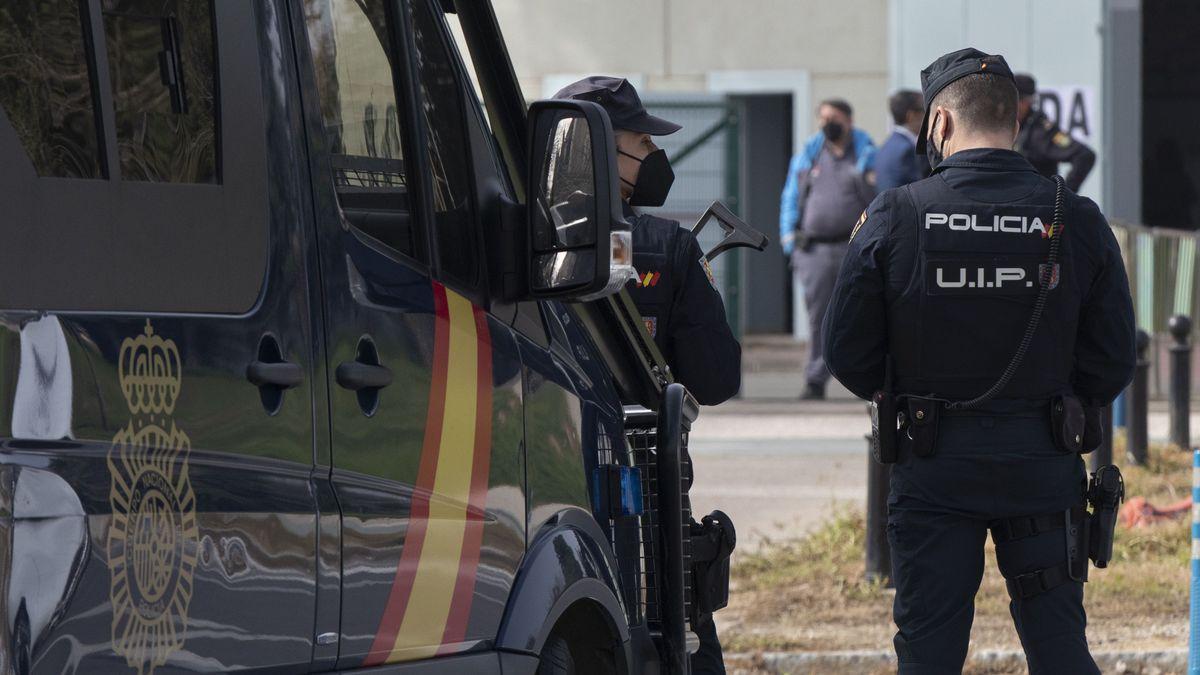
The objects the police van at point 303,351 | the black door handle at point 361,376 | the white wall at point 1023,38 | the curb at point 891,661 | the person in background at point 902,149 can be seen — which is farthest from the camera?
the white wall at point 1023,38

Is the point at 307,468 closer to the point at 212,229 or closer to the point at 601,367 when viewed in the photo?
the point at 212,229

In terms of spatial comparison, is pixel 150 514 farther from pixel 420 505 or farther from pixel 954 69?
pixel 954 69

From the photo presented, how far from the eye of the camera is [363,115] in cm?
292

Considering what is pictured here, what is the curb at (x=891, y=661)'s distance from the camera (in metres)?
5.93

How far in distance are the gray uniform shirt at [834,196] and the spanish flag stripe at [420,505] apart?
31.5ft

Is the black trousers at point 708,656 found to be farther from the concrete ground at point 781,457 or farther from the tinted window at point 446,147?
the concrete ground at point 781,457

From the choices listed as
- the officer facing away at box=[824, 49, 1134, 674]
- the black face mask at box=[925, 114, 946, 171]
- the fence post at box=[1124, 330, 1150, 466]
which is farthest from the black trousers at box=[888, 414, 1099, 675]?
the fence post at box=[1124, 330, 1150, 466]

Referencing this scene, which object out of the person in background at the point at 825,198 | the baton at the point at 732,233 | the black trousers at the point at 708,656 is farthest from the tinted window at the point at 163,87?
the person in background at the point at 825,198

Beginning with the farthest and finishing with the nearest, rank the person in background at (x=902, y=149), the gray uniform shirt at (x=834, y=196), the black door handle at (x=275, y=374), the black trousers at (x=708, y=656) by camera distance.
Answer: the gray uniform shirt at (x=834, y=196) < the person in background at (x=902, y=149) < the black trousers at (x=708, y=656) < the black door handle at (x=275, y=374)

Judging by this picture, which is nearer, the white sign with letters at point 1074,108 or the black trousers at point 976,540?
the black trousers at point 976,540

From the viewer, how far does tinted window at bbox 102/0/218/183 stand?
2334 mm

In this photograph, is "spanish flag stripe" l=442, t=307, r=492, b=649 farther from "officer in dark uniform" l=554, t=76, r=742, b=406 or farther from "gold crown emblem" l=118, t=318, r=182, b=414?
"officer in dark uniform" l=554, t=76, r=742, b=406

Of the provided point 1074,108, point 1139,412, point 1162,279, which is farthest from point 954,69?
point 1074,108

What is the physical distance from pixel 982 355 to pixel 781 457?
22.2ft
